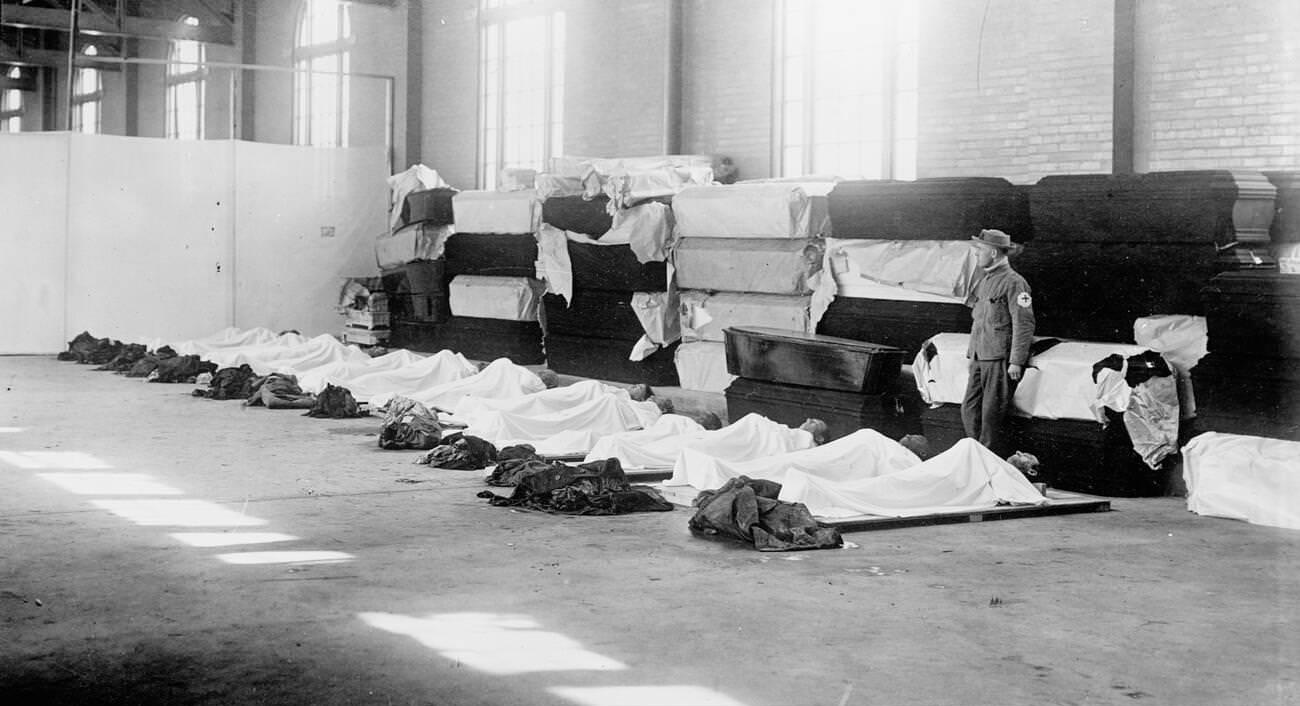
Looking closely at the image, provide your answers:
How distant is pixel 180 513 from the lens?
Result: 7961 millimetres

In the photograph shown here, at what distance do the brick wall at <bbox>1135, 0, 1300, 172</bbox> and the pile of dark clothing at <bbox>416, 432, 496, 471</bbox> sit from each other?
218 inches

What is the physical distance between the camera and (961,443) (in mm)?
8625

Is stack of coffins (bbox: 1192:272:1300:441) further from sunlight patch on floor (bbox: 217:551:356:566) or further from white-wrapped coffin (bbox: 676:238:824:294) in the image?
sunlight patch on floor (bbox: 217:551:356:566)

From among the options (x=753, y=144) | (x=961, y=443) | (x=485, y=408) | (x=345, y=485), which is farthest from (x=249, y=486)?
(x=753, y=144)

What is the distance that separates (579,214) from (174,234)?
7.41 m

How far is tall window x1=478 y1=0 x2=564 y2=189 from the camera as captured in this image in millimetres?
17828

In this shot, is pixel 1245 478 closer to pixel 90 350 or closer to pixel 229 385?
pixel 229 385

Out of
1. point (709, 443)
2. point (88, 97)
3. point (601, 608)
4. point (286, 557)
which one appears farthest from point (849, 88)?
point (88, 97)

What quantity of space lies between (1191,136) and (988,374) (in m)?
2.65

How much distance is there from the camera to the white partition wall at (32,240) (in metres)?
18.1

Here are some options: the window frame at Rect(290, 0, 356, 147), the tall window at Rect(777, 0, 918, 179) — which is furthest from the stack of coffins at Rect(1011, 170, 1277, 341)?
the window frame at Rect(290, 0, 356, 147)

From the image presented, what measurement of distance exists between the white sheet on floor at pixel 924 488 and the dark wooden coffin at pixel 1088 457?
2.42ft

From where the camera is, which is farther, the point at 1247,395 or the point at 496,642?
the point at 1247,395

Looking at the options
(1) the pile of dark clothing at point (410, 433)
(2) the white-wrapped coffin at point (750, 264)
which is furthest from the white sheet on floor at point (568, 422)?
(2) the white-wrapped coffin at point (750, 264)
